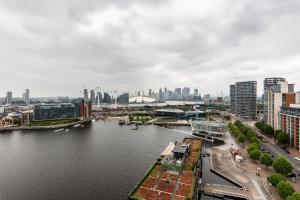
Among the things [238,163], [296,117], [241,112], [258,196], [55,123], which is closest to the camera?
[258,196]

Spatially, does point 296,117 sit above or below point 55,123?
above

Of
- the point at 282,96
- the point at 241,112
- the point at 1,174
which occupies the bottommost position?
the point at 1,174

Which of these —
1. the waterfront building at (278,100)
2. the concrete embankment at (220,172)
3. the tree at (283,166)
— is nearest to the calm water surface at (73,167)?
the concrete embankment at (220,172)

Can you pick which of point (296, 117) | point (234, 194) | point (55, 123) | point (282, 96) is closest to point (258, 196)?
point (234, 194)

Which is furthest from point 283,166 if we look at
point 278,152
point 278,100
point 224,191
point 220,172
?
point 278,100

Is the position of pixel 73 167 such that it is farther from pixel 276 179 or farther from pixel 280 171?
pixel 280 171

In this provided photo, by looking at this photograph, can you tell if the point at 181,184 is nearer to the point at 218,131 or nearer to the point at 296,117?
the point at 296,117

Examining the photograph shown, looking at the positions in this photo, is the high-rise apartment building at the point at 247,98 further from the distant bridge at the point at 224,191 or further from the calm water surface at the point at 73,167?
the distant bridge at the point at 224,191
